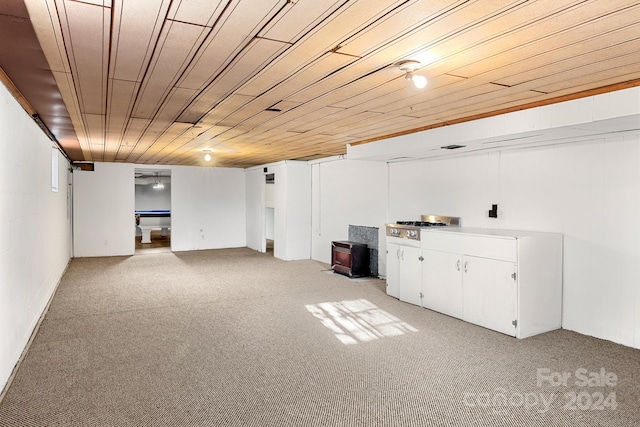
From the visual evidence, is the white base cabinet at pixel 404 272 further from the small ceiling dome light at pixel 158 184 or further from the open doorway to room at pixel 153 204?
the small ceiling dome light at pixel 158 184

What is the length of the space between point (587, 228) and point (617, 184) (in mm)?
487

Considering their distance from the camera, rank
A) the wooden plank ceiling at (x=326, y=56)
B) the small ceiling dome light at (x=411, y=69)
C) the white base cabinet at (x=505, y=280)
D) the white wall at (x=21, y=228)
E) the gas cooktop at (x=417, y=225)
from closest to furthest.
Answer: the wooden plank ceiling at (x=326, y=56), the small ceiling dome light at (x=411, y=69), the white wall at (x=21, y=228), the white base cabinet at (x=505, y=280), the gas cooktop at (x=417, y=225)

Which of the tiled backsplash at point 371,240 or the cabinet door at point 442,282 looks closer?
the cabinet door at point 442,282

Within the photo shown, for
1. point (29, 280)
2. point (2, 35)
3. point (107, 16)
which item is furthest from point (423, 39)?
point (29, 280)

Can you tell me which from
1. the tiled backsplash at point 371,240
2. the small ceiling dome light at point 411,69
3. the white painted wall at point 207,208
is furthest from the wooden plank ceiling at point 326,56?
the white painted wall at point 207,208

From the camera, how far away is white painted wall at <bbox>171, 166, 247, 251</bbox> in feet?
33.7

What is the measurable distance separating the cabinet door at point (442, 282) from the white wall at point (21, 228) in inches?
159

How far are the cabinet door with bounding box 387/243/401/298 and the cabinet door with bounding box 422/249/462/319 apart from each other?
518mm

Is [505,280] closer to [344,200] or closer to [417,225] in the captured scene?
[417,225]

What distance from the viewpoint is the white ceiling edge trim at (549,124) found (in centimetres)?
297

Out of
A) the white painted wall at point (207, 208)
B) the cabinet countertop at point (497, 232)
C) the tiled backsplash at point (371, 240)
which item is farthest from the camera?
the white painted wall at point (207, 208)

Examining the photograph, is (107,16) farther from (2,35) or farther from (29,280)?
(29,280)

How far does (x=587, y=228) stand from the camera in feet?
12.9

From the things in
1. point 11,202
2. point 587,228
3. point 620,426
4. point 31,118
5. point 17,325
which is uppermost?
point 31,118
